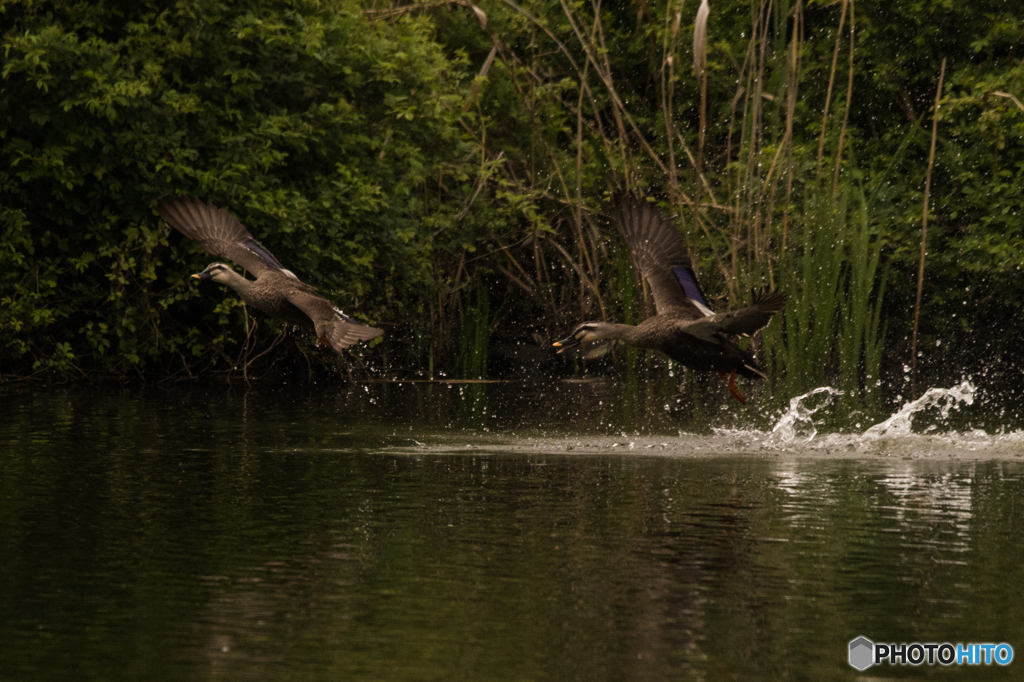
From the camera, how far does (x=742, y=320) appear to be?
32.5 ft

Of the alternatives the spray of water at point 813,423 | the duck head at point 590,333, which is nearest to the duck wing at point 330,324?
the duck head at point 590,333

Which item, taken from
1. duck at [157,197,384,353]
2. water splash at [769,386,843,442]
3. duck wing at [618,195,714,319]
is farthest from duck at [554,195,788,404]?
duck at [157,197,384,353]

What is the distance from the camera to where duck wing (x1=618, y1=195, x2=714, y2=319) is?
11500 mm

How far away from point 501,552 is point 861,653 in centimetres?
218

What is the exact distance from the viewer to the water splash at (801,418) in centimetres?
1232

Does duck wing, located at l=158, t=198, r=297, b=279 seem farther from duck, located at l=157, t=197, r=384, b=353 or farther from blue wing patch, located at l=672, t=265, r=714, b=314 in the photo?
blue wing patch, located at l=672, t=265, r=714, b=314

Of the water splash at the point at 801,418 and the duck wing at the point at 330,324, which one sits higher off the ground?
the duck wing at the point at 330,324

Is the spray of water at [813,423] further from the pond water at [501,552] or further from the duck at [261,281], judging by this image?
the duck at [261,281]

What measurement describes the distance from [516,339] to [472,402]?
242 inches

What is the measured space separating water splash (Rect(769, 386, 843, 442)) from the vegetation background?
2.46 metres

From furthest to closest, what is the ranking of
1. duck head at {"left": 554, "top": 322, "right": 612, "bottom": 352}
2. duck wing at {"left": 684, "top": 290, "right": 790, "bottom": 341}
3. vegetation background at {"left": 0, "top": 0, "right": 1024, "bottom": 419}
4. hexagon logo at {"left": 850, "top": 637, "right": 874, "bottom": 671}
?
vegetation background at {"left": 0, "top": 0, "right": 1024, "bottom": 419}, duck head at {"left": 554, "top": 322, "right": 612, "bottom": 352}, duck wing at {"left": 684, "top": 290, "right": 790, "bottom": 341}, hexagon logo at {"left": 850, "top": 637, "right": 874, "bottom": 671}

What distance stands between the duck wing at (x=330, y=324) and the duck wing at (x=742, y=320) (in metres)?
2.18

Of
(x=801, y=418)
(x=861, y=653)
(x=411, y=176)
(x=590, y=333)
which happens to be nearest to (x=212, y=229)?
(x=590, y=333)

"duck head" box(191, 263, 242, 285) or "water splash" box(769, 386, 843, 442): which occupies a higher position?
"duck head" box(191, 263, 242, 285)
